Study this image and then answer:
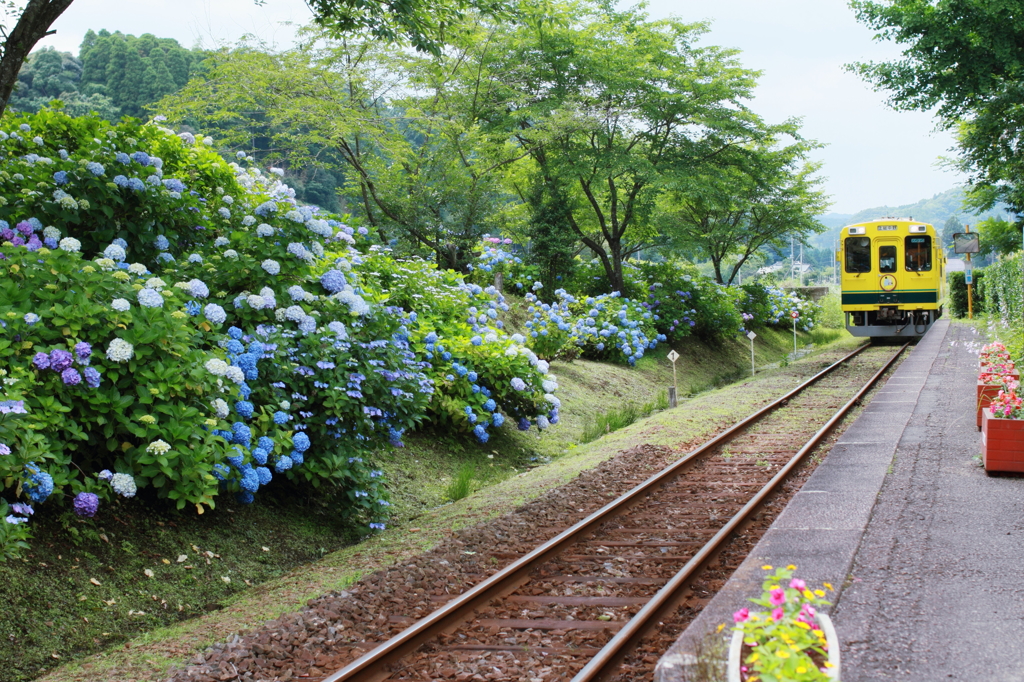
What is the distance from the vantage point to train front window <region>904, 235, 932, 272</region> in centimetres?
2308

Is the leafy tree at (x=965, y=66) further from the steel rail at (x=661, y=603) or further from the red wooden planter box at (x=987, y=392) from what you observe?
the steel rail at (x=661, y=603)

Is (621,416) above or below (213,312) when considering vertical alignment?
below

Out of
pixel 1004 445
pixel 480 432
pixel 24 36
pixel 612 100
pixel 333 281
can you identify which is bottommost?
pixel 480 432

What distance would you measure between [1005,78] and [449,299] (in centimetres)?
1518

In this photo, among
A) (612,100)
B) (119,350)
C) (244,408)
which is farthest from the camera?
(612,100)

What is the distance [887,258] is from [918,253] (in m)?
0.81

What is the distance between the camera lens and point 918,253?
23.2 metres

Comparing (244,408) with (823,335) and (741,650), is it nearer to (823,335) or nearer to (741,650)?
(741,650)

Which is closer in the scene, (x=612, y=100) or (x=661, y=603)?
(x=661, y=603)

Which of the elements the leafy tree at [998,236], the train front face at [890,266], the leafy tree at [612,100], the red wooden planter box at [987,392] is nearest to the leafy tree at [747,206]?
the leafy tree at [612,100]

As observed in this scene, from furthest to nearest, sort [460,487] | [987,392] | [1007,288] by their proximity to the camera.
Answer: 1. [1007,288]
2. [987,392]
3. [460,487]

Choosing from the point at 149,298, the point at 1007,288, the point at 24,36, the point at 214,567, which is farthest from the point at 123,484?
the point at 1007,288

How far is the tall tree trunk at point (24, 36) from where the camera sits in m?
6.07

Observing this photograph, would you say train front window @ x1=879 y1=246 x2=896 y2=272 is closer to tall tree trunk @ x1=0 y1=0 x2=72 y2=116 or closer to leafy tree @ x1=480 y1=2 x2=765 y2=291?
leafy tree @ x1=480 y1=2 x2=765 y2=291
